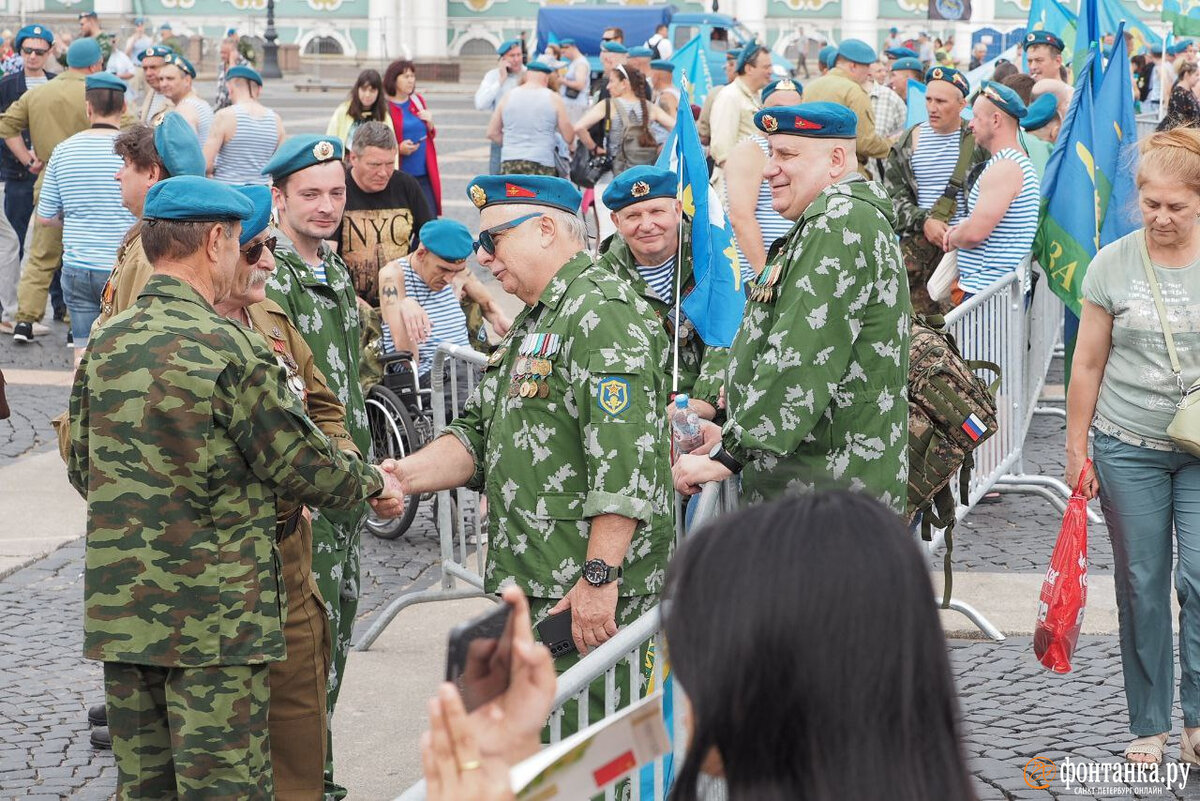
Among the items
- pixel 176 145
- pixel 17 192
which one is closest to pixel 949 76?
pixel 176 145

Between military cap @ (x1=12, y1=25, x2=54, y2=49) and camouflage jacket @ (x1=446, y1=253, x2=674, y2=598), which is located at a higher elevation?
military cap @ (x1=12, y1=25, x2=54, y2=49)

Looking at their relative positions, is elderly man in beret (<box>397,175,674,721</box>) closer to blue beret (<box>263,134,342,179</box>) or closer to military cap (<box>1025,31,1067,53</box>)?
blue beret (<box>263,134,342,179</box>)

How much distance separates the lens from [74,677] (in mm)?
5707

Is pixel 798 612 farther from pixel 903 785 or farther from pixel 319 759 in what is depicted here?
pixel 319 759

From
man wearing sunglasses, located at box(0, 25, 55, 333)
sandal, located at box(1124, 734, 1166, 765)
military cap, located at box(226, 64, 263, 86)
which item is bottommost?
sandal, located at box(1124, 734, 1166, 765)

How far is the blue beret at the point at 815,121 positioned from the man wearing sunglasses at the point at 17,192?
8.90m

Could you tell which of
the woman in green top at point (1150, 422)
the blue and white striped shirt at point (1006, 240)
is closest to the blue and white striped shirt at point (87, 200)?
the blue and white striped shirt at point (1006, 240)

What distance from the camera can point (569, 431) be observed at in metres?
3.81

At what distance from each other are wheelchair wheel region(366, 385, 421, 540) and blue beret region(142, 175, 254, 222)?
3862 mm

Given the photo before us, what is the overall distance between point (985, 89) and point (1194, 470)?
3.87 m

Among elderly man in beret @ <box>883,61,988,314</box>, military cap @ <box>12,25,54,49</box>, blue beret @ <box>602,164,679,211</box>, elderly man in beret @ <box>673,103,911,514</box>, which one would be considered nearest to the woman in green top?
elderly man in beret @ <box>673,103,911,514</box>

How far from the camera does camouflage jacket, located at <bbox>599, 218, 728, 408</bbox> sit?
582 centimetres

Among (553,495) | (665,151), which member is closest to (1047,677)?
(553,495)

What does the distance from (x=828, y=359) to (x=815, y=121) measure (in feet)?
2.20
